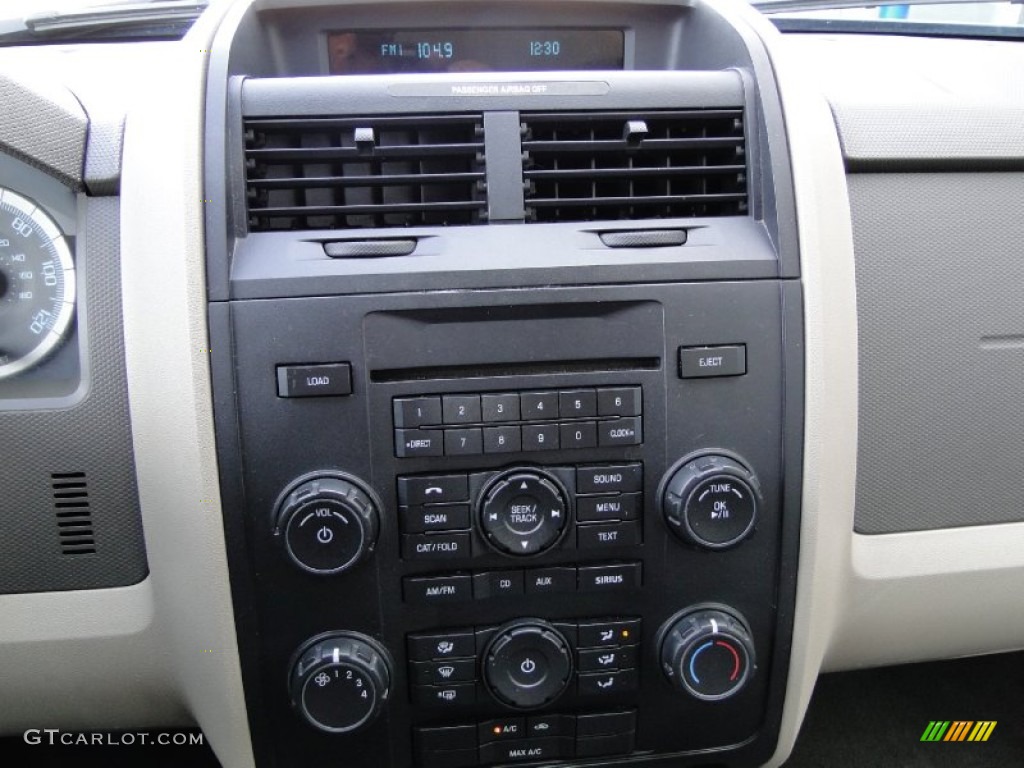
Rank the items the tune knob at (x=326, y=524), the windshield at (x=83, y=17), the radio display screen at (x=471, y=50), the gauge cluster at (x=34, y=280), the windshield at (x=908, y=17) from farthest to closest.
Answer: the windshield at (x=908, y=17)
the windshield at (x=83, y=17)
the radio display screen at (x=471, y=50)
the gauge cluster at (x=34, y=280)
the tune knob at (x=326, y=524)

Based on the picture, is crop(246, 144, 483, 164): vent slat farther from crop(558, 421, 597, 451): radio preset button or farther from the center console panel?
crop(558, 421, 597, 451): radio preset button

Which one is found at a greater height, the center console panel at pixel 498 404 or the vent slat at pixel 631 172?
the vent slat at pixel 631 172

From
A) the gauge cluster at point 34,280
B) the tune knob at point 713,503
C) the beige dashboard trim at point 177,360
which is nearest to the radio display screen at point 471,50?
the beige dashboard trim at point 177,360

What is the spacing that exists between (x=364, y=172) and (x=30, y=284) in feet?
1.34

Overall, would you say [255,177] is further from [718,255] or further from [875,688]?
[875,688]

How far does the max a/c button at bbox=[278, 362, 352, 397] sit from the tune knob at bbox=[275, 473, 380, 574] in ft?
0.30

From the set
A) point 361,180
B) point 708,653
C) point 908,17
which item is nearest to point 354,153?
point 361,180

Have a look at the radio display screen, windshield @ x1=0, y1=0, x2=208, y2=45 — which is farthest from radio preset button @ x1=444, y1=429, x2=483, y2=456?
windshield @ x1=0, y1=0, x2=208, y2=45

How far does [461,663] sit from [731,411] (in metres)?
0.42

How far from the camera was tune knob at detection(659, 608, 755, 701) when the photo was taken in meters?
0.99

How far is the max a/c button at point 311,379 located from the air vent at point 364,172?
0.18m

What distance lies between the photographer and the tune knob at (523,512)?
94cm

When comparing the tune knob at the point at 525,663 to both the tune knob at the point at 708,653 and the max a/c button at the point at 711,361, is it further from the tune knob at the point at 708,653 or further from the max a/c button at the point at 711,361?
the max a/c button at the point at 711,361

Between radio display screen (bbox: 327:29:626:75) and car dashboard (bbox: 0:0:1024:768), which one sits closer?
car dashboard (bbox: 0:0:1024:768)
